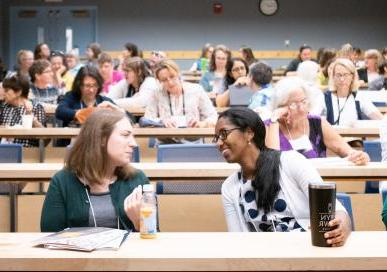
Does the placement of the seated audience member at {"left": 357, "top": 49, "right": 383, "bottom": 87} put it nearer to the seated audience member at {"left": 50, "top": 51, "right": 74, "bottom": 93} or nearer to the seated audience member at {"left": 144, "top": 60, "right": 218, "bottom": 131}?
the seated audience member at {"left": 50, "top": 51, "right": 74, "bottom": 93}

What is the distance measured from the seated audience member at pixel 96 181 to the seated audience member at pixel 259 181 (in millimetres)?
376

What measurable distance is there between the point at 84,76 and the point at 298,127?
233 centimetres

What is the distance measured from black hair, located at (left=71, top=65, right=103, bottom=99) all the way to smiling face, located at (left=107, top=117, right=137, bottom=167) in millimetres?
3106

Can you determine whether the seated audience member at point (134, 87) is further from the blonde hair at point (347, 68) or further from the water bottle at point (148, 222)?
the water bottle at point (148, 222)

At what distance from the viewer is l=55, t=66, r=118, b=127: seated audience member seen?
5934 millimetres

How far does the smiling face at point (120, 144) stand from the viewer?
283 centimetres

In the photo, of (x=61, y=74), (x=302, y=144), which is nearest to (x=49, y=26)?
(x=61, y=74)

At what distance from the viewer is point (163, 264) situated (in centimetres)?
200

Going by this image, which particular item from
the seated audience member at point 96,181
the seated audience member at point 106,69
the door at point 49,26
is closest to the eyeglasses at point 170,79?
the seated audience member at point 106,69

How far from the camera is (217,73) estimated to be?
930cm

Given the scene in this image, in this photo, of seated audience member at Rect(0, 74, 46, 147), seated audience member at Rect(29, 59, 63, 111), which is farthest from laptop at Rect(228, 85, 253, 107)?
seated audience member at Rect(0, 74, 46, 147)

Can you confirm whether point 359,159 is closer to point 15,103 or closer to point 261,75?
point 261,75

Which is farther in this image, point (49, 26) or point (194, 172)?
point (49, 26)

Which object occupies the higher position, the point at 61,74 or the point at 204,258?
the point at 61,74
